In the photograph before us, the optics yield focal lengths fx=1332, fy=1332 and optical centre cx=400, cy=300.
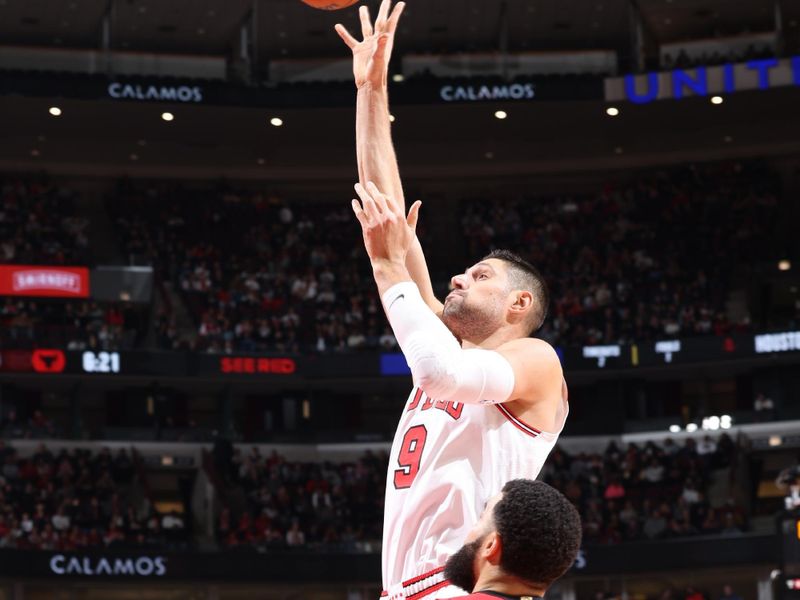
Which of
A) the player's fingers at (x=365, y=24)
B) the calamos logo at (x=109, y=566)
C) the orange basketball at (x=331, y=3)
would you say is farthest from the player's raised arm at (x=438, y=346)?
the calamos logo at (x=109, y=566)

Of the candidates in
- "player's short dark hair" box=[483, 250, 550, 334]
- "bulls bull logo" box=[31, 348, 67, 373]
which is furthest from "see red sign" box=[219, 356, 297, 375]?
"player's short dark hair" box=[483, 250, 550, 334]

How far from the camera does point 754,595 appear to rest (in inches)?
1284

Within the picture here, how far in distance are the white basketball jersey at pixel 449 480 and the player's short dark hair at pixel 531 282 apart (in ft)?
1.55

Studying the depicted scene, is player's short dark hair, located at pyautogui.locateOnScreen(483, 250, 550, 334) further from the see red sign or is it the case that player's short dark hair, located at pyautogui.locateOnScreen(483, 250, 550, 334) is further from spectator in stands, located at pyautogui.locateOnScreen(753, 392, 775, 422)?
spectator in stands, located at pyautogui.locateOnScreen(753, 392, 775, 422)

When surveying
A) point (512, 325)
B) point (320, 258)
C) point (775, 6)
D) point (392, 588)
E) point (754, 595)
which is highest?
point (775, 6)

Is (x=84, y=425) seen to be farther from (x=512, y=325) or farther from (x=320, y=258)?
(x=512, y=325)

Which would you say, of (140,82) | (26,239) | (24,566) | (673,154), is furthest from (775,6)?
(24,566)

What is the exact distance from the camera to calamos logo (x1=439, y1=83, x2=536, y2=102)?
37.9 metres

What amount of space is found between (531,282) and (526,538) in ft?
5.54

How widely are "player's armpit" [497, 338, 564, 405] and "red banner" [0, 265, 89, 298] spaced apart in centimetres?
3228

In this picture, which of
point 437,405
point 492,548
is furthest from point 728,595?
point 492,548

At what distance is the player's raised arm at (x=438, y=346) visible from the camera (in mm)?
4805

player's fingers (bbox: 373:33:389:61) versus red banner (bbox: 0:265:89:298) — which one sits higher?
red banner (bbox: 0:265:89:298)

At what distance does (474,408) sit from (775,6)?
36.1 meters
